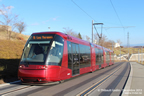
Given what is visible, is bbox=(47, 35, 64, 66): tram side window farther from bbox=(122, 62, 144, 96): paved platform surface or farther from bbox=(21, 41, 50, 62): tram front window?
bbox=(122, 62, 144, 96): paved platform surface

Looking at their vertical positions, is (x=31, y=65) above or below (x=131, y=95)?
above

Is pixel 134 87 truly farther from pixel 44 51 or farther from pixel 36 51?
pixel 36 51

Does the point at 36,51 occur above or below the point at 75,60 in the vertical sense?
above

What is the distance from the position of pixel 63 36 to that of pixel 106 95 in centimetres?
469

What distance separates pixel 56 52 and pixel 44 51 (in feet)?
2.40

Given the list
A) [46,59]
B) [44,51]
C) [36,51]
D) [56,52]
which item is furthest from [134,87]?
[36,51]

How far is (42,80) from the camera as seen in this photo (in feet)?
27.1

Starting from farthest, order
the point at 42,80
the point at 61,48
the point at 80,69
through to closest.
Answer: the point at 80,69 < the point at 61,48 < the point at 42,80

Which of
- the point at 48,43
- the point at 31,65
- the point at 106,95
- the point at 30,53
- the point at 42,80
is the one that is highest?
the point at 48,43

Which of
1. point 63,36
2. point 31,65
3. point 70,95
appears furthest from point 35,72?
point 63,36

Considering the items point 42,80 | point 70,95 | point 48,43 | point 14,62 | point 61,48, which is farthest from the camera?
point 14,62

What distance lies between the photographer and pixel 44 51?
8789 mm

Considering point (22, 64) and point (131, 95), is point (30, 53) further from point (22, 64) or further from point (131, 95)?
point (131, 95)

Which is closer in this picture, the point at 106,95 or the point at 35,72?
the point at 106,95
